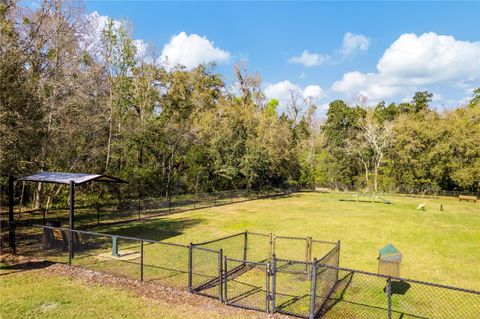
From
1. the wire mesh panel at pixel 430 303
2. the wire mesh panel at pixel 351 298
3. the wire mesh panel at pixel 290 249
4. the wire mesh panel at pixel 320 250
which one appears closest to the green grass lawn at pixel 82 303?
the wire mesh panel at pixel 351 298

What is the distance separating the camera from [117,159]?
29.0 m

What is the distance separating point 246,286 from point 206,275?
4.55 feet

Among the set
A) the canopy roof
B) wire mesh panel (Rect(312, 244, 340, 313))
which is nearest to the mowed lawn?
wire mesh panel (Rect(312, 244, 340, 313))

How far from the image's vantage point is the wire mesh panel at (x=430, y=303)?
28.0 feet

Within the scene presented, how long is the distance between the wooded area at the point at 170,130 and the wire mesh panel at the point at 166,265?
6.51 m

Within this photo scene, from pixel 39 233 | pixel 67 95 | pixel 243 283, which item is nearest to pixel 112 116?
pixel 67 95

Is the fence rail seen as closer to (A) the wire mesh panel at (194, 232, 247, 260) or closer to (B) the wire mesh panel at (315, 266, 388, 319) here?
(A) the wire mesh panel at (194, 232, 247, 260)

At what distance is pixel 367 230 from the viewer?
19438 millimetres

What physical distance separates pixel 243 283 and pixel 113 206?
16630 millimetres

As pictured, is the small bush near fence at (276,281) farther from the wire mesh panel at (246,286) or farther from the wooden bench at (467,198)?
the wooden bench at (467,198)

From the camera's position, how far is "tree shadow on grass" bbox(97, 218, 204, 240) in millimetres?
17062

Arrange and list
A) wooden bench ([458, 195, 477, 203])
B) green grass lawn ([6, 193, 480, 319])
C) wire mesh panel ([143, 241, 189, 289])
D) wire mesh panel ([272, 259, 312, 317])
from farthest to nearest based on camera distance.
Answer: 1. wooden bench ([458, 195, 477, 203])
2. wire mesh panel ([143, 241, 189, 289])
3. green grass lawn ([6, 193, 480, 319])
4. wire mesh panel ([272, 259, 312, 317])

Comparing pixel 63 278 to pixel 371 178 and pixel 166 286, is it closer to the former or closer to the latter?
pixel 166 286

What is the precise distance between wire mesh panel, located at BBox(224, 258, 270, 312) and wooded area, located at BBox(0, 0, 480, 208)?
9.39 metres
